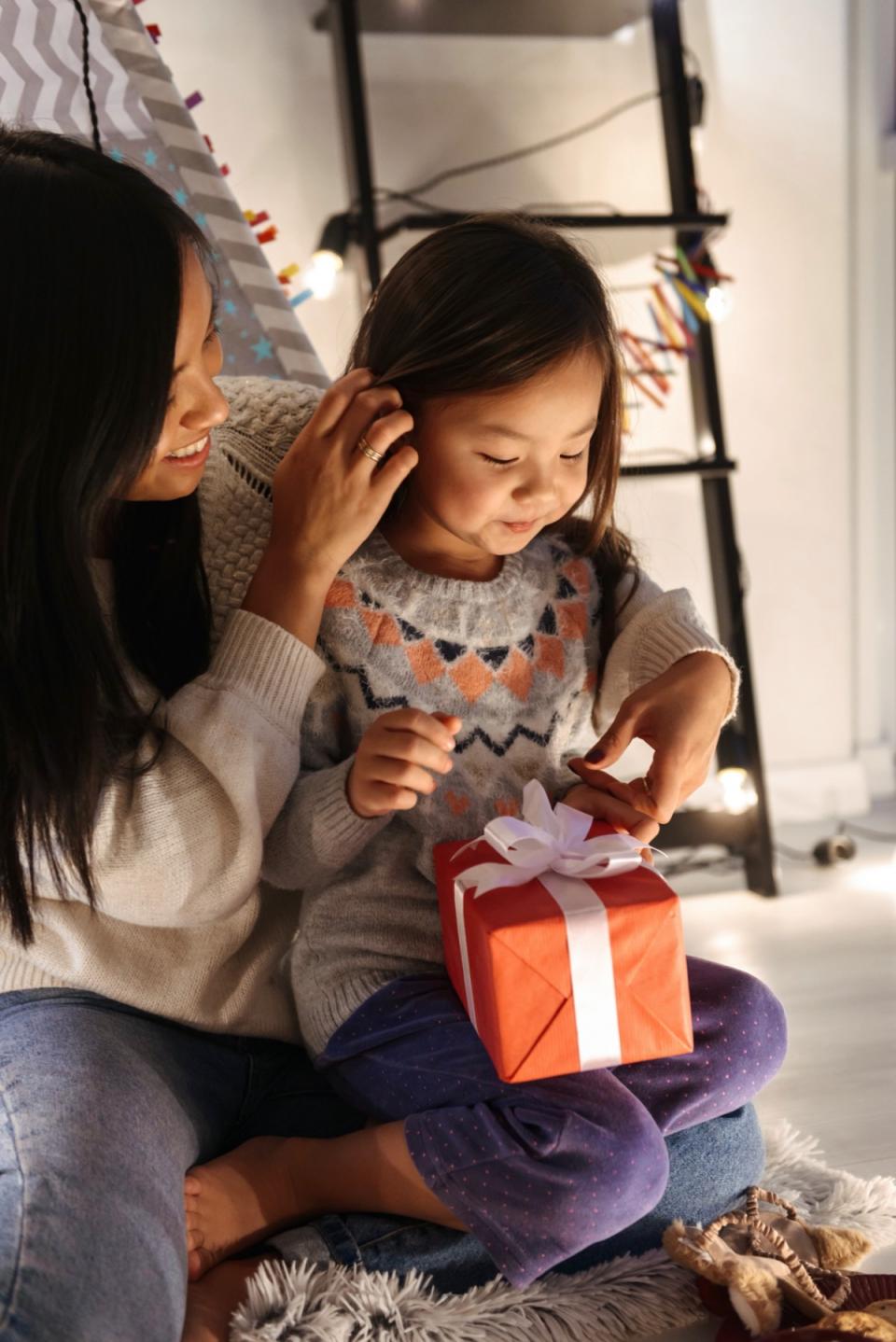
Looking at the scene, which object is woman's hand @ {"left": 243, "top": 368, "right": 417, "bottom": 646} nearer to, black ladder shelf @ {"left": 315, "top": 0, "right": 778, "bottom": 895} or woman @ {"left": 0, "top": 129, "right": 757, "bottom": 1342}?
woman @ {"left": 0, "top": 129, "right": 757, "bottom": 1342}

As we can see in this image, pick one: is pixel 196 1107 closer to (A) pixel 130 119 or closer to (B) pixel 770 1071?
(B) pixel 770 1071

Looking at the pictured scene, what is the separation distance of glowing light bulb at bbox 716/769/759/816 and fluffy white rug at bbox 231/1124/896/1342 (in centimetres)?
109

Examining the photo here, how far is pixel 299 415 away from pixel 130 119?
1.78 feet

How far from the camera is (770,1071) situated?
39.7 inches

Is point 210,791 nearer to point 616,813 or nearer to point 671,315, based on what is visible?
point 616,813

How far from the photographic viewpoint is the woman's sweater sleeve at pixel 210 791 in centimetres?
91

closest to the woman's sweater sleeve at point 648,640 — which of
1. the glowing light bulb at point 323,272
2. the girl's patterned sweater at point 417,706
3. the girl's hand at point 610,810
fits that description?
the girl's patterned sweater at point 417,706

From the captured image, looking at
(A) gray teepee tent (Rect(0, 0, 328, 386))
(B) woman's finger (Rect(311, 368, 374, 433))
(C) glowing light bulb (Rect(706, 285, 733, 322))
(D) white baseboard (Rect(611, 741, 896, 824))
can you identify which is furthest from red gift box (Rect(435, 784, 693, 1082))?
(D) white baseboard (Rect(611, 741, 896, 824))

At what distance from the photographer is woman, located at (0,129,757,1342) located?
32.6 inches

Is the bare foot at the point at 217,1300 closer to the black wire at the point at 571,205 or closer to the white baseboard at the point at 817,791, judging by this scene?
the white baseboard at the point at 817,791

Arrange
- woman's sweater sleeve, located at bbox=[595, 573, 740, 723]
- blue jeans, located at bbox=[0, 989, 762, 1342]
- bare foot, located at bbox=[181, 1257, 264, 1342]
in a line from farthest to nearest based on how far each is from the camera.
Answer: woman's sweater sleeve, located at bbox=[595, 573, 740, 723] → bare foot, located at bbox=[181, 1257, 264, 1342] → blue jeans, located at bbox=[0, 989, 762, 1342]

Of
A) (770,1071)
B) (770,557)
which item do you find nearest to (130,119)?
(770,1071)

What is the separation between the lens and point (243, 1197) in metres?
0.94

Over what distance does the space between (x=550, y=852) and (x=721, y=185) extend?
1746mm
